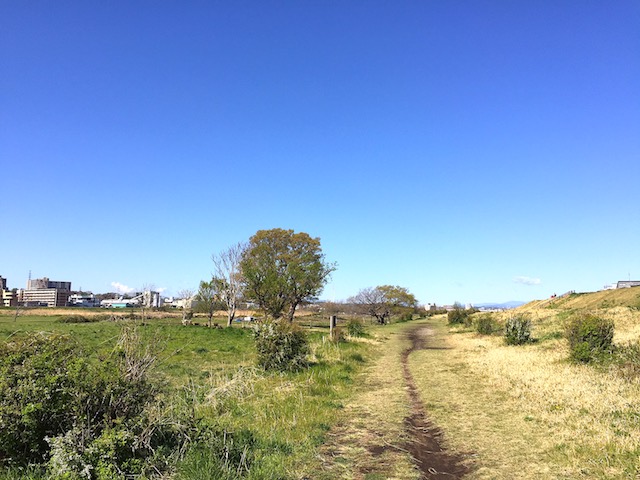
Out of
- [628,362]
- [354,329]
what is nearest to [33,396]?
[628,362]

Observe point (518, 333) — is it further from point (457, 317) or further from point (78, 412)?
point (457, 317)

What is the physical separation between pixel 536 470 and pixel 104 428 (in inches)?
225

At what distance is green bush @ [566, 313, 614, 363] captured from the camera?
13.8 meters

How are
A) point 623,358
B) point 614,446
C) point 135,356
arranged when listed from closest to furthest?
point 135,356
point 614,446
point 623,358

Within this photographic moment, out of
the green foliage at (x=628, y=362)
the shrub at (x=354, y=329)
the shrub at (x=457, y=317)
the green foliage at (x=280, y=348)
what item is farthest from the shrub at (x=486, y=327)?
the green foliage at (x=280, y=348)

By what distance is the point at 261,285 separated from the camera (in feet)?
138

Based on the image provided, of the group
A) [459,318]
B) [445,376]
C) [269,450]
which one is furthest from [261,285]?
[269,450]

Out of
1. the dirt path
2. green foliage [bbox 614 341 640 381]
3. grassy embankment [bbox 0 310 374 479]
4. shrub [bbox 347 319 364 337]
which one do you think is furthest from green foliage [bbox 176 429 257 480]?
shrub [bbox 347 319 364 337]

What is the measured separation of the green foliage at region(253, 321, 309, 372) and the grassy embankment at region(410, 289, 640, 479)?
416cm

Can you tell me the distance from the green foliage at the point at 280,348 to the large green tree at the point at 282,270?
81.3 feet

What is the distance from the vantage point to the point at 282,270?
48.7 m

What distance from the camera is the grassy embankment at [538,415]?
6023mm

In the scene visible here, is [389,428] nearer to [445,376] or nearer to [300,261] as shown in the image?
[445,376]

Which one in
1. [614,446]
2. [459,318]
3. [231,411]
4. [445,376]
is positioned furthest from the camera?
[459,318]
